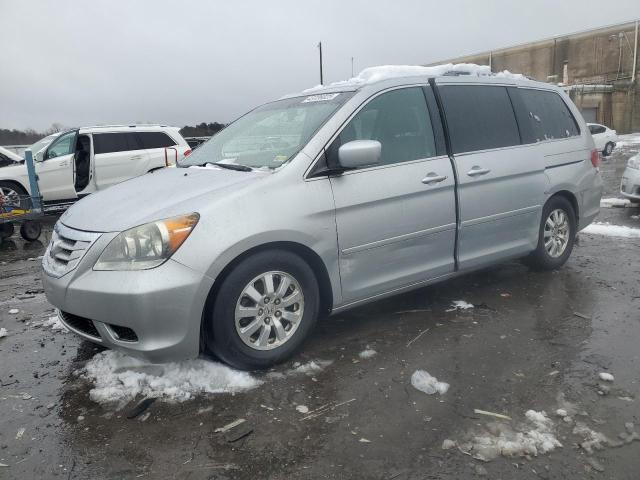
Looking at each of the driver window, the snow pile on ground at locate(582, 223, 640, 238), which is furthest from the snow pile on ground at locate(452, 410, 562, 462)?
the driver window

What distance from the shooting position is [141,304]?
9.20 feet

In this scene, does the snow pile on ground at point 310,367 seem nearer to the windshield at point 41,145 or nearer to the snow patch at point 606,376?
the snow patch at point 606,376

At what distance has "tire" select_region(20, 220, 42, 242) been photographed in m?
8.76

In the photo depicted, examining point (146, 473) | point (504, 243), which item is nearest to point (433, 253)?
point (504, 243)

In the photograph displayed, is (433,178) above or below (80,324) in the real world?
above

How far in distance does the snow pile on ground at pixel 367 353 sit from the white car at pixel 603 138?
20.6 m

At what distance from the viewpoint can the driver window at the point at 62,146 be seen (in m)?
11.0

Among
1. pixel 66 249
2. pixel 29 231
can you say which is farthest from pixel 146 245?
pixel 29 231

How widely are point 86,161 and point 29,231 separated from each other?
8.64ft

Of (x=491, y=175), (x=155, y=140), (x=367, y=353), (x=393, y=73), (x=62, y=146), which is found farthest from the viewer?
(x=155, y=140)

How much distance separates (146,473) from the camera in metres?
2.36

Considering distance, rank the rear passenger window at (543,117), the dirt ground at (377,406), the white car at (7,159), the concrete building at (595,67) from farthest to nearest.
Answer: the concrete building at (595,67) < the white car at (7,159) < the rear passenger window at (543,117) < the dirt ground at (377,406)

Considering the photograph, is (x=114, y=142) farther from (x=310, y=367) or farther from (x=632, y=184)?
(x=632, y=184)

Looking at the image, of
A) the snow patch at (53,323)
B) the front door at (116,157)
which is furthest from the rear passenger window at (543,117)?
the front door at (116,157)
